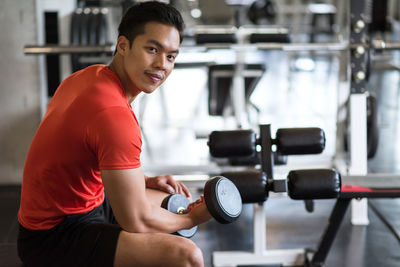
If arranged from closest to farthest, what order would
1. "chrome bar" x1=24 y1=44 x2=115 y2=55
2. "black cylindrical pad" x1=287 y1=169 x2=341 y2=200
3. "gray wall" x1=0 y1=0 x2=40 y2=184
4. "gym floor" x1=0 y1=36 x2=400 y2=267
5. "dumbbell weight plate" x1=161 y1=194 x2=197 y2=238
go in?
"dumbbell weight plate" x1=161 y1=194 x2=197 y2=238 → "black cylindrical pad" x1=287 y1=169 x2=341 y2=200 → "gym floor" x1=0 y1=36 x2=400 y2=267 → "chrome bar" x1=24 y1=44 x2=115 y2=55 → "gray wall" x1=0 y1=0 x2=40 y2=184

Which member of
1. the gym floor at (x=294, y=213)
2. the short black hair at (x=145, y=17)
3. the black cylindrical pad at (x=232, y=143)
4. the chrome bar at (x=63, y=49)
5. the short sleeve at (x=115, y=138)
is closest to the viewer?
the short sleeve at (x=115, y=138)

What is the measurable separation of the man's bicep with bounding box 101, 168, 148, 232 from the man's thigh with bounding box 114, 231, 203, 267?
6 centimetres

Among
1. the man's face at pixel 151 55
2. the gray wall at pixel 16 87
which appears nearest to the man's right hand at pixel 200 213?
the man's face at pixel 151 55

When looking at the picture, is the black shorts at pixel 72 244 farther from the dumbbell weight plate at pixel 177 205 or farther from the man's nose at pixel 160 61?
the man's nose at pixel 160 61

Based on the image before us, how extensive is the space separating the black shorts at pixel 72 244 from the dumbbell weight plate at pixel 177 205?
175 mm

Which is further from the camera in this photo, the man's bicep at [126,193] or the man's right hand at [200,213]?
the man's right hand at [200,213]

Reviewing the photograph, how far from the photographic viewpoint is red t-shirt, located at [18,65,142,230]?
4.43 ft

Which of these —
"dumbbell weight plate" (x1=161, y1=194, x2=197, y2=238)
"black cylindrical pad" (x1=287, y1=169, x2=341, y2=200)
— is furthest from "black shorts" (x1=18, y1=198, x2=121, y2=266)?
"black cylindrical pad" (x1=287, y1=169, x2=341, y2=200)

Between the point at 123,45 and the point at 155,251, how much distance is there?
22.8 inches

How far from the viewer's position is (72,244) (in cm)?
150

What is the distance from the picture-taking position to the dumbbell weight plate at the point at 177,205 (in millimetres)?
1603

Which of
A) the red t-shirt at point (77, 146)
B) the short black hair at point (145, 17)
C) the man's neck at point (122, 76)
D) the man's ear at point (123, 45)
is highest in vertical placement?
the short black hair at point (145, 17)

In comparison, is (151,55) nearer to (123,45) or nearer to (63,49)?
(123,45)

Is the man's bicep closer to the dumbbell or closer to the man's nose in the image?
the dumbbell
